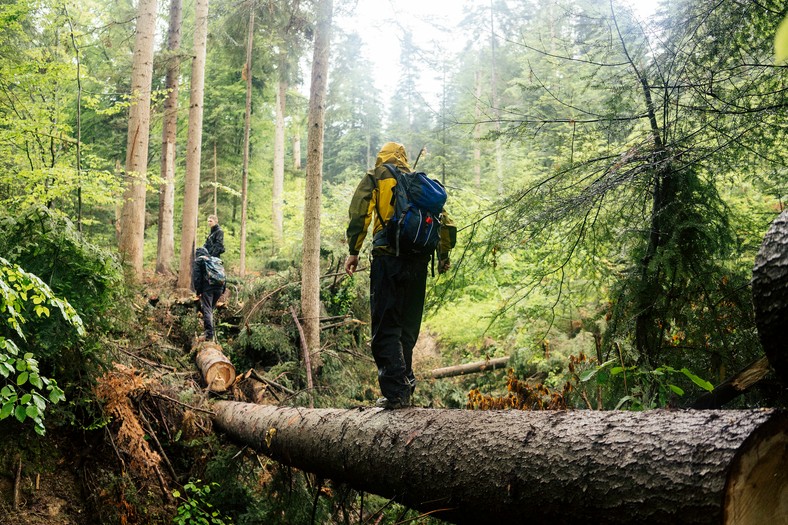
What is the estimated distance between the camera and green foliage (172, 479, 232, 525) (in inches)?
214

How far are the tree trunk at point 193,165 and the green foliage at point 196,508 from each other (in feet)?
29.2

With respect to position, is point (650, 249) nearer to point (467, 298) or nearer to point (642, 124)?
point (642, 124)

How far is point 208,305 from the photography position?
32.1ft

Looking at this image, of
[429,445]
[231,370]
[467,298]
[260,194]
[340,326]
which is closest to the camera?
[429,445]

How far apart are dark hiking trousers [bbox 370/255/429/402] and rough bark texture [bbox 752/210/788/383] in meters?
2.64

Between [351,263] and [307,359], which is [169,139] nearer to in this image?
[307,359]

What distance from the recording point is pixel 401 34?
9.70 meters

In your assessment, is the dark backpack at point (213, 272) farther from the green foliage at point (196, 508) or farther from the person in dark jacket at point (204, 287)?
the green foliage at point (196, 508)

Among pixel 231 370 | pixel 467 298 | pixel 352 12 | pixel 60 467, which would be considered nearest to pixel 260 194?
pixel 467 298

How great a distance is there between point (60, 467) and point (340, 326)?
4852 millimetres

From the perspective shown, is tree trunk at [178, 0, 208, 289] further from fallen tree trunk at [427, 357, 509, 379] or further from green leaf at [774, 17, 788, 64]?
green leaf at [774, 17, 788, 64]

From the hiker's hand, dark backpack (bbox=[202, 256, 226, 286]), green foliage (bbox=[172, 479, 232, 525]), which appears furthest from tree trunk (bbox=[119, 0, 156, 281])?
the hiker's hand

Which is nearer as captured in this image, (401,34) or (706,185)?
(706,185)

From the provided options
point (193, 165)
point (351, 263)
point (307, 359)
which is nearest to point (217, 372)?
point (307, 359)
